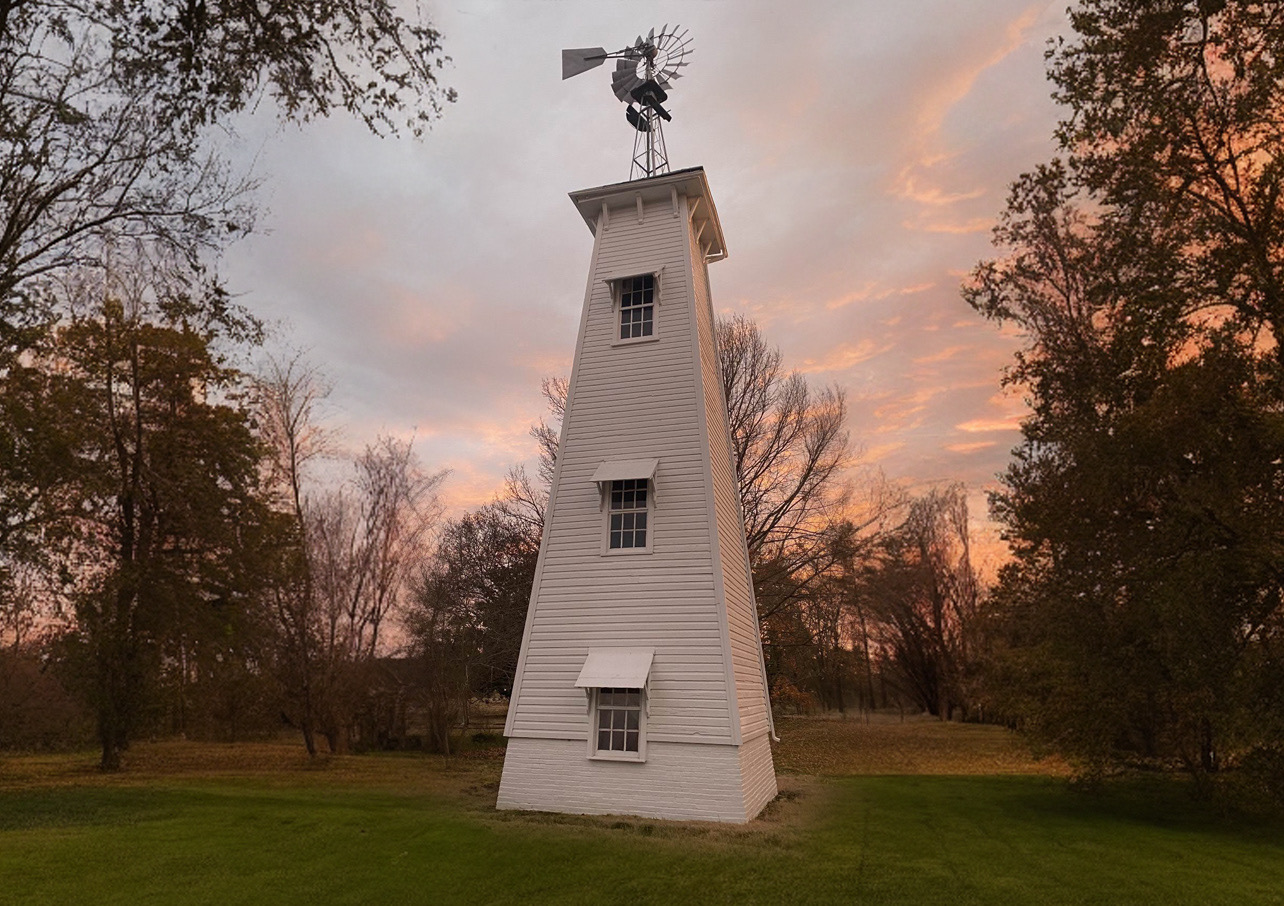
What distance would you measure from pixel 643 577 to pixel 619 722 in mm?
2211

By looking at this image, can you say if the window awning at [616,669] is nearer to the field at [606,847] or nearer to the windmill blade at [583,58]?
the field at [606,847]

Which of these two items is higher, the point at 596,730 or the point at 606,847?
the point at 596,730

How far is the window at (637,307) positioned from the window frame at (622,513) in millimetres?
2850

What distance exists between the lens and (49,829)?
10.5m

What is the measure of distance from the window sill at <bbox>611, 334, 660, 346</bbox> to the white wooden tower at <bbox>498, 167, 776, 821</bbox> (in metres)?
0.04

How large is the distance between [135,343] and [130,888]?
614 inches

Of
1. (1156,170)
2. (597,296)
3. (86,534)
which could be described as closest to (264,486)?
(86,534)

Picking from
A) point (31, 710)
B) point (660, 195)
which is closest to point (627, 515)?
point (660, 195)

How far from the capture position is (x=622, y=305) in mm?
13547

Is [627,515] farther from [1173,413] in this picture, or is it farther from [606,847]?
[1173,413]

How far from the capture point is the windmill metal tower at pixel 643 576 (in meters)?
10.7

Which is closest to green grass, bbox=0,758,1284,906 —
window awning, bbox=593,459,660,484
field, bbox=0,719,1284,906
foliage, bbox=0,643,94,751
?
field, bbox=0,719,1284,906

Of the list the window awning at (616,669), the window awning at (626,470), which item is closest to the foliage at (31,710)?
the window awning at (616,669)

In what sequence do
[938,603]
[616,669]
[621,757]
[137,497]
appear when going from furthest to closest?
[938,603]
[137,497]
[616,669]
[621,757]
